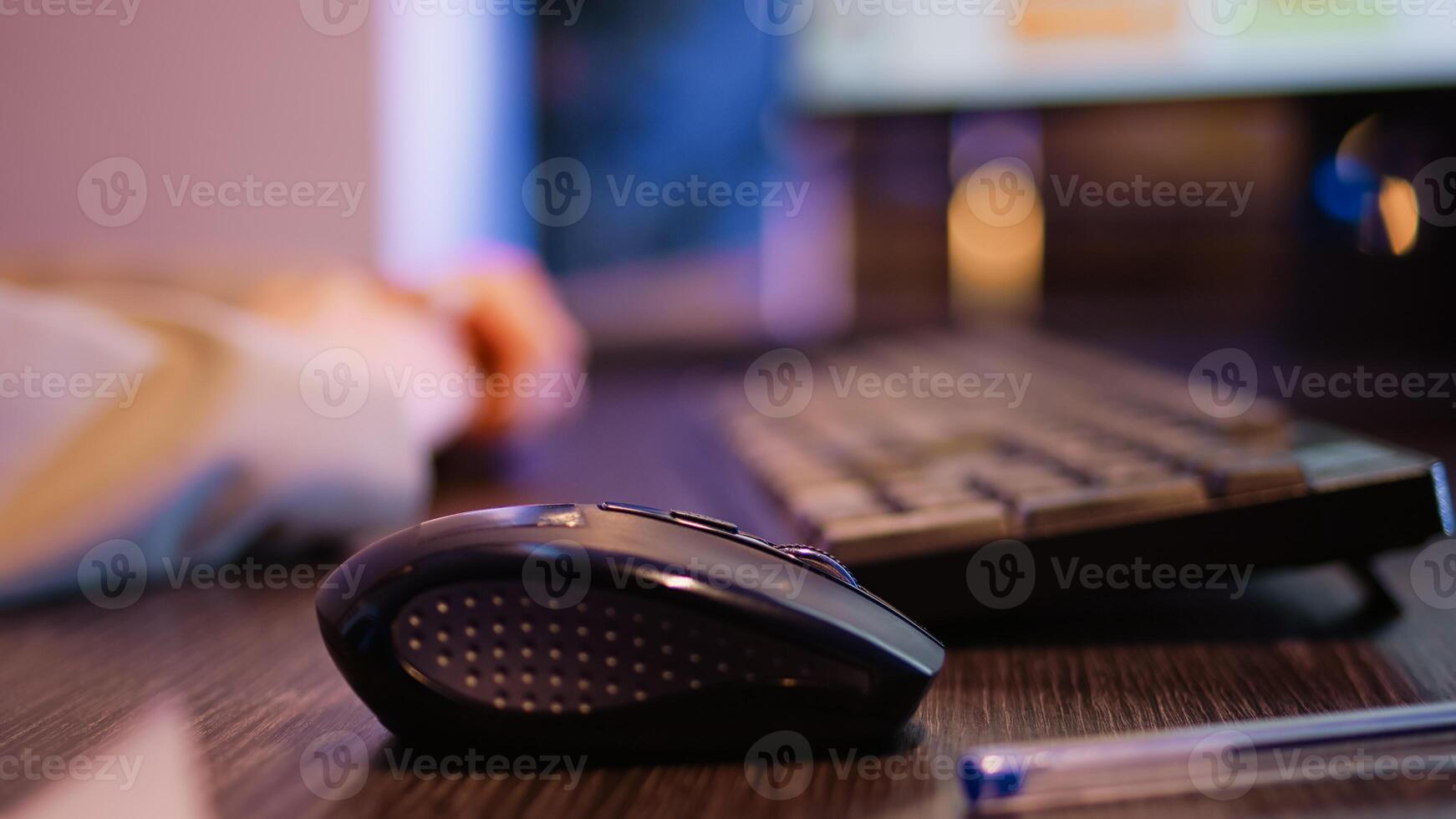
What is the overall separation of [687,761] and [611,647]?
0.11ft

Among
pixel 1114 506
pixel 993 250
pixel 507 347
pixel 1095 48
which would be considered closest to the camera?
pixel 1114 506

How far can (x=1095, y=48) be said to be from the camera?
100cm

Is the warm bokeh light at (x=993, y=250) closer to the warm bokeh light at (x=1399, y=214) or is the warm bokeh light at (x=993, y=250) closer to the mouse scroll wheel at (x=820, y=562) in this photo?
the warm bokeh light at (x=1399, y=214)

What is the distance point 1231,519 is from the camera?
357 millimetres

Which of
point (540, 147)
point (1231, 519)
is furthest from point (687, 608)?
point (540, 147)

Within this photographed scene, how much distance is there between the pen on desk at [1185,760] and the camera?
251mm

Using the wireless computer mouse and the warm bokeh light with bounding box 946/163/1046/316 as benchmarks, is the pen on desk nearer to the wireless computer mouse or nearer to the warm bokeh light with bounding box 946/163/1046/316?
the wireless computer mouse

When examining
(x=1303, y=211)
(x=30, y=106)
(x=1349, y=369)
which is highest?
(x=30, y=106)

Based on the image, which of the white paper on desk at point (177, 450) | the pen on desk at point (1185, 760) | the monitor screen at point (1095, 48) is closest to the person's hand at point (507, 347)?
the white paper on desk at point (177, 450)

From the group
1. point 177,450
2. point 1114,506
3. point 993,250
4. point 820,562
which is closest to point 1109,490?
point 1114,506

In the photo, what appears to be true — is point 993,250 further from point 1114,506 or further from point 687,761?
point 687,761

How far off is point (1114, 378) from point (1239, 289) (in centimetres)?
47

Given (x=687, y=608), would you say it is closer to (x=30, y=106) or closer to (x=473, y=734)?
(x=473, y=734)

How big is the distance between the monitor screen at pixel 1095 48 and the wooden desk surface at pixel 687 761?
1.93 feet
